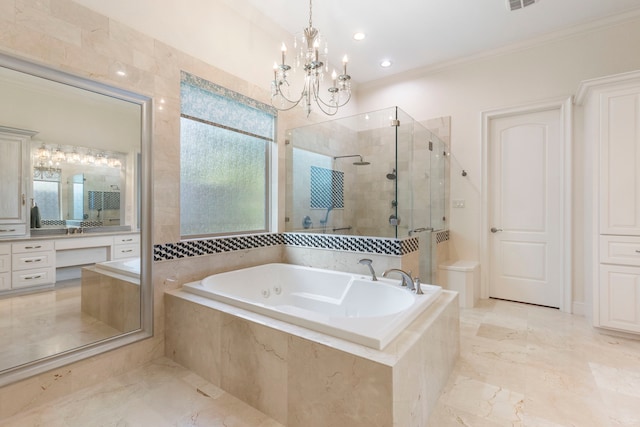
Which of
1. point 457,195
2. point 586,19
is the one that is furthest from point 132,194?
point 586,19

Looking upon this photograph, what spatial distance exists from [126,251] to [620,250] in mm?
3815

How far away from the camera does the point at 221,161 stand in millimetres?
2684

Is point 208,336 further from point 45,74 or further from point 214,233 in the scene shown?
point 45,74

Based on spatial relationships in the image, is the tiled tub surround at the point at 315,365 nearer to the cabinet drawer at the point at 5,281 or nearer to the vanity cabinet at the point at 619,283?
the cabinet drawer at the point at 5,281

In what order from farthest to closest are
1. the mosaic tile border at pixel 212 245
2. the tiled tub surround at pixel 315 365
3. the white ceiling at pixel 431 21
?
1. the white ceiling at pixel 431 21
2. the mosaic tile border at pixel 212 245
3. the tiled tub surround at pixel 315 365

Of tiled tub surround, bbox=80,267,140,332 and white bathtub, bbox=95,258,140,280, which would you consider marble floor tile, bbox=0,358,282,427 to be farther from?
white bathtub, bbox=95,258,140,280

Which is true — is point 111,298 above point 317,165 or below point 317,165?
below

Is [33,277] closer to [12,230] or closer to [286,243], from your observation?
[12,230]

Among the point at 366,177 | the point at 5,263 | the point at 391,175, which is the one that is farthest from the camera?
the point at 366,177

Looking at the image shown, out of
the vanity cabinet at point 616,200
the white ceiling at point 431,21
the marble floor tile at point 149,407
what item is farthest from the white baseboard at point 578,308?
the marble floor tile at point 149,407

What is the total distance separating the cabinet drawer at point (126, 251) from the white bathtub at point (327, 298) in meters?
0.42

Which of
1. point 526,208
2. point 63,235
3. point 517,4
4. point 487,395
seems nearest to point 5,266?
point 63,235

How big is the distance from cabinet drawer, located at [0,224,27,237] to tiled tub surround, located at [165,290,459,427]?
901 mm

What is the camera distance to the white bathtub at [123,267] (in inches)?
74.6
